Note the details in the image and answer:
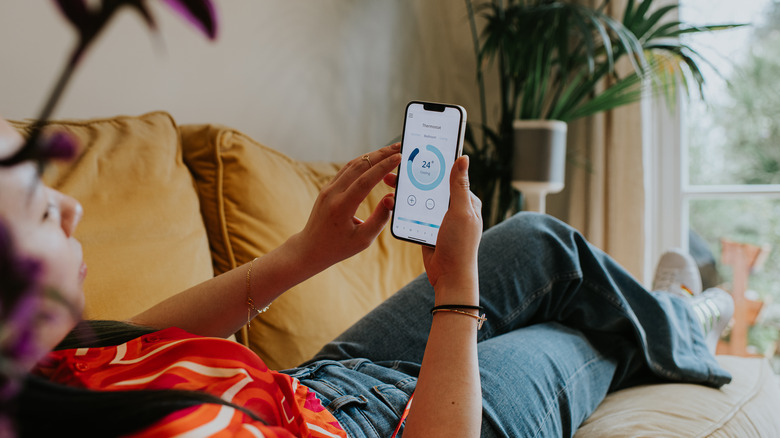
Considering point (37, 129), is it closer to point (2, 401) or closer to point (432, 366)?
point (2, 401)

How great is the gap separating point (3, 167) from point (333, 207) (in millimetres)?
489

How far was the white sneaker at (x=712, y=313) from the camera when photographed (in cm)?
122

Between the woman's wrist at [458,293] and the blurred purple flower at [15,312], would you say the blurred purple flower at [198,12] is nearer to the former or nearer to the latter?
the blurred purple flower at [15,312]

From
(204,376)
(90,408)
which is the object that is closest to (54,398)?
(90,408)

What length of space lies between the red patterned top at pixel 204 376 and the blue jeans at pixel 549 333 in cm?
22

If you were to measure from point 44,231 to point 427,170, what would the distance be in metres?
0.52

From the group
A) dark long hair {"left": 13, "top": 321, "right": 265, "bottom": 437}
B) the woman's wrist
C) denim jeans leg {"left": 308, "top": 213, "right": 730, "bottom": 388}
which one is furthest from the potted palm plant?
dark long hair {"left": 13, "top": 321, "right": 265, "bottom": 437}

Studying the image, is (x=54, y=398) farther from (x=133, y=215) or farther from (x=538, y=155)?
(x=538, y=155)

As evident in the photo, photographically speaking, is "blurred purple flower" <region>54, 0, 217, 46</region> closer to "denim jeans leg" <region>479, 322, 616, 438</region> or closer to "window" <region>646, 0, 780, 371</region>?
"denim jeans leg" <region>479, 322, 616, 438</region>

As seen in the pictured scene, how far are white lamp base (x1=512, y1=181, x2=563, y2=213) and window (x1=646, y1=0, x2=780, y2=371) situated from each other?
0.60 m

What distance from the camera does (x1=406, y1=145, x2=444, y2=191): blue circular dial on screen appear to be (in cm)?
75

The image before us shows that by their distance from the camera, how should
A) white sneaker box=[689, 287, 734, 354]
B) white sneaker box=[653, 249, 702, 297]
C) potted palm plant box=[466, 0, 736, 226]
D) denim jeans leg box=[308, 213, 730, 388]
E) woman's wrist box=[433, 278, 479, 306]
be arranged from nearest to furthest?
woman's wrist box=[433, 278, 479, 306] < denim jeans leg box=[308, 213, 730, 388] < white sneaker box=[689, 287, 734, 354] < white sneaker box=[653, 249, 702, 297] < potted palm plant box=[466, 0, 736, 226]

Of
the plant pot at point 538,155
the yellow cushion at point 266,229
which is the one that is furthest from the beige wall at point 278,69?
the plant pot at point 538,155

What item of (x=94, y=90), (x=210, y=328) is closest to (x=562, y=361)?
(x=210, y=328)
